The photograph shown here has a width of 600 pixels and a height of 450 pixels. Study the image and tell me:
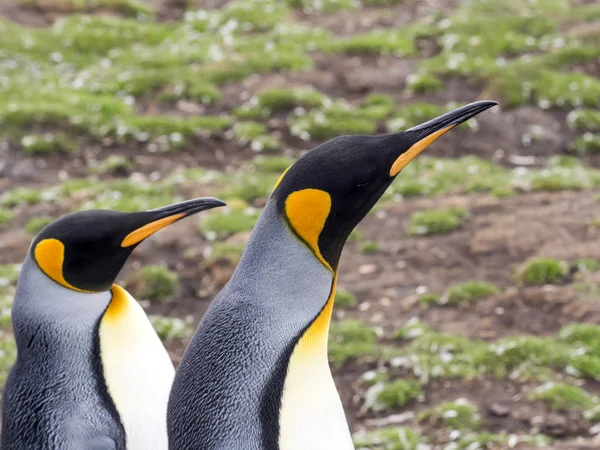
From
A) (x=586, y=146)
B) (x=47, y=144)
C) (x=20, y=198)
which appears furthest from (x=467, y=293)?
(x=47, y=144)

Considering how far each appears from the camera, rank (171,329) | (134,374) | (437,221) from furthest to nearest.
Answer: (437,221) < (171,329) < (134,374)

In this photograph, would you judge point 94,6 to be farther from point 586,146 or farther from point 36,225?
point 586,146

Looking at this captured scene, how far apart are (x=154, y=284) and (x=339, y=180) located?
15.0ft

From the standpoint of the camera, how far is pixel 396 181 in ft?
29.9

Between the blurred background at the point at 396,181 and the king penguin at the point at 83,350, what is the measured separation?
2022 millimetres

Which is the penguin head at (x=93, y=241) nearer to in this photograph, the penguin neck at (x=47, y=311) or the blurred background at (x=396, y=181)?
the penguin neck at (x=47, y=311)

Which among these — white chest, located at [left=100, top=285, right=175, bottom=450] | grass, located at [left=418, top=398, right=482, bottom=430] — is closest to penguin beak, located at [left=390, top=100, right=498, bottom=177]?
white chest, located at [left=100, top=285, right=175, bottom=450]

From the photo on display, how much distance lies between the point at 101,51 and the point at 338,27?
379 centimetres

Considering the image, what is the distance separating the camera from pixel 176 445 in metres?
2.71

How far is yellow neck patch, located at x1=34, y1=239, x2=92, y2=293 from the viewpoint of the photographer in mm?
3291

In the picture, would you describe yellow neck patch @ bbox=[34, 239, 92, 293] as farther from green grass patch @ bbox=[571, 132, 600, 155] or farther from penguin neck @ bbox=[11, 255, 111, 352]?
green grass patch @ bbox=[571, 132, 600, 155]

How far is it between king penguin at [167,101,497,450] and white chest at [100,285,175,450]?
572 millimetres

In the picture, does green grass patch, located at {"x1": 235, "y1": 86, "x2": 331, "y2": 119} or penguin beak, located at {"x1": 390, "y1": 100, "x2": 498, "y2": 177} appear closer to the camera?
penguin beak, located at {"x1": 390, "y1": 100, "x2": 498, "y2": 177}

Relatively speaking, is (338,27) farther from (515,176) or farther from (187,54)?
(515,176)
